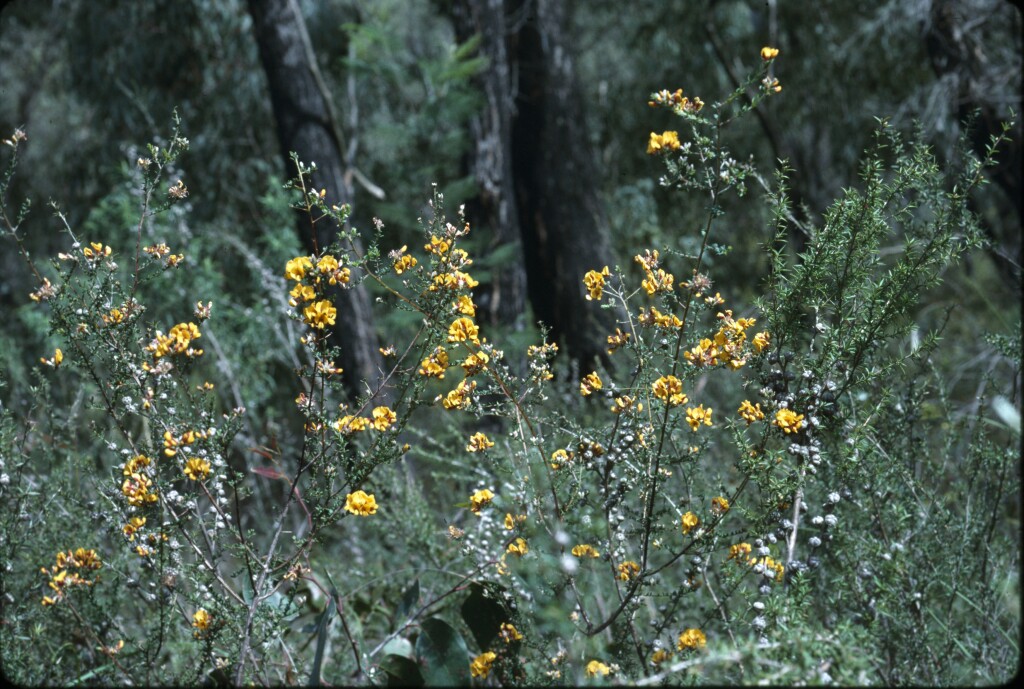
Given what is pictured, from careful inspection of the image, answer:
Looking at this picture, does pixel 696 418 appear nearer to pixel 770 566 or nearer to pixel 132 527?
pixel 770 566

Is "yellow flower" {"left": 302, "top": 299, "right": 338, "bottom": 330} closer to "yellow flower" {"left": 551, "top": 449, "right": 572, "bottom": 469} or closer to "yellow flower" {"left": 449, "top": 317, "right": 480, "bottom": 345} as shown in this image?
"yellow flower" {"left": 449, "top": 317, "right": 480, "bottom": 345}

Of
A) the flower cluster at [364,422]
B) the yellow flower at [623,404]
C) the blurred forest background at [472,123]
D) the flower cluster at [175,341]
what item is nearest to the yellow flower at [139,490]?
the flower cluster at [175,341]

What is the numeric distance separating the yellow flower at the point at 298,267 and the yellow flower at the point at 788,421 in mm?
1009

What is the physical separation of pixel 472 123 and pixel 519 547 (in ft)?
14.1

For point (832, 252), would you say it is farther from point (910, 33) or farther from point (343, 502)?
point (910, 33)

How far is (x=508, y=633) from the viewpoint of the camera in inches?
78.7

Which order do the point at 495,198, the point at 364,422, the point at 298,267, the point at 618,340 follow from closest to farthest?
the point at 298,267, the point at 364,422, the point at 618,340, the point at 495,198

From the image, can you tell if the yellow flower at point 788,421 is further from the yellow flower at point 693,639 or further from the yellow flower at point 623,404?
the yellow flower at point 693,639

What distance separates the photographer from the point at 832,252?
202 cm

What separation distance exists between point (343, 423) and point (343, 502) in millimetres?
191

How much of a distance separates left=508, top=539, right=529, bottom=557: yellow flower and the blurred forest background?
57.3 inches

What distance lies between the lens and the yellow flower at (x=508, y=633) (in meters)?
1.98

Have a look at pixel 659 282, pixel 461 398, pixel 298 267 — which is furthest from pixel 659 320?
pixel 298 267

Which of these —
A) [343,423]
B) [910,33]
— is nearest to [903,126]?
[910,33]
